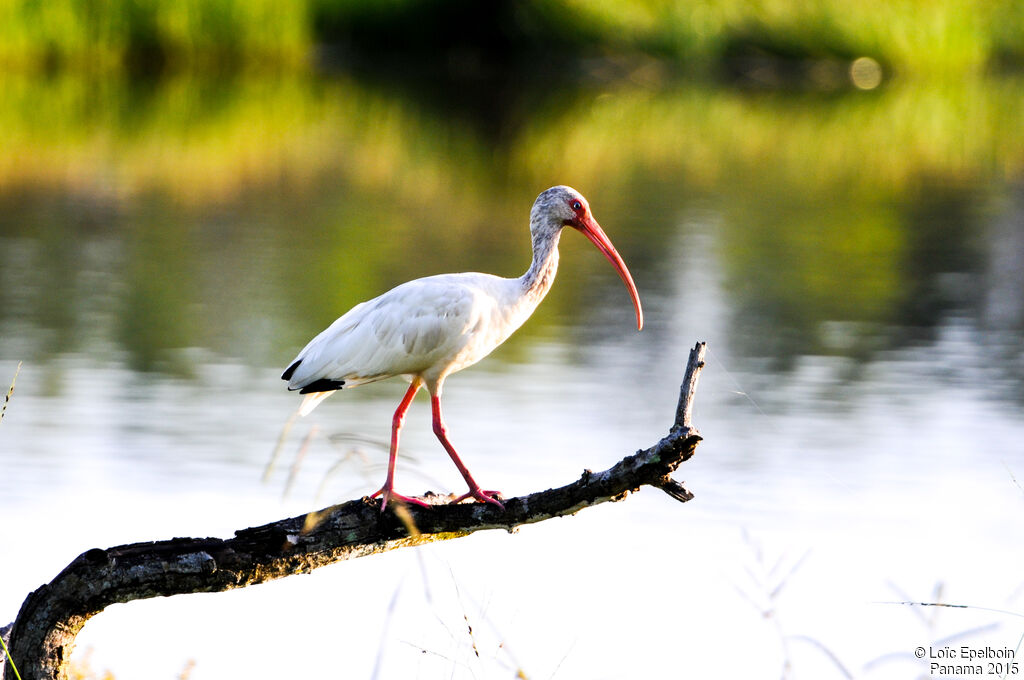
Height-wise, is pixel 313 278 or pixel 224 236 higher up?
pixel 224 236

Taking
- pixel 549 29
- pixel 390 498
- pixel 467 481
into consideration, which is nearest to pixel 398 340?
pixel 467 481

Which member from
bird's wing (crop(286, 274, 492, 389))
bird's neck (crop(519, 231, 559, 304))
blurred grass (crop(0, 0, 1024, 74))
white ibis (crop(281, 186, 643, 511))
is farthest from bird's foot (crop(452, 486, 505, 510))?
blurred grass (crop(0, 0, 1024, 74))

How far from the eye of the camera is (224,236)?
1858 centimetres

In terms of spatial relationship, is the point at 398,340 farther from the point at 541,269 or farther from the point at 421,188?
the point at 421,188

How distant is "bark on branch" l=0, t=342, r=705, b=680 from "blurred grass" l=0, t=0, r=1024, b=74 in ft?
101

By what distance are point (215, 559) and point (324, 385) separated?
1.12 meters

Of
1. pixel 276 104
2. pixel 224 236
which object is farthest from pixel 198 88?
pixel 224 236

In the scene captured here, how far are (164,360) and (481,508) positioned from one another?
8.17m

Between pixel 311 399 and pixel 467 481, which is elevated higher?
pixel 311 399

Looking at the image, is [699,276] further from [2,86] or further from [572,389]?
[2,86]

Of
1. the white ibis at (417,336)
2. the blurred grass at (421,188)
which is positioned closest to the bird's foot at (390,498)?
the white ibis at (417,336)

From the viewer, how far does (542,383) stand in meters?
12.4

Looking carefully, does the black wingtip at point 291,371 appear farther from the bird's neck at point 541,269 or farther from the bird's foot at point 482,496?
the bird's neck at point 541,269

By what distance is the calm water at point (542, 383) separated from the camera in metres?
7.35
